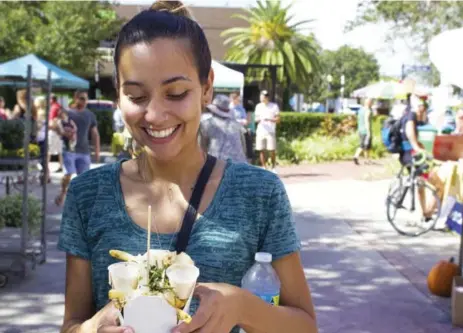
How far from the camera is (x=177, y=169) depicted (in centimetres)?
183

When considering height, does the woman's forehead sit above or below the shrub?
above

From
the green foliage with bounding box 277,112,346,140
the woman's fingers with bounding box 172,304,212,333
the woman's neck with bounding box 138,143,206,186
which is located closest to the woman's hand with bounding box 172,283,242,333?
the woman's fingers with bounding box 172,304,212,333

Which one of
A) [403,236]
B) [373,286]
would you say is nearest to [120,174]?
[373,286]

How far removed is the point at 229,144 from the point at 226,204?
667 centimetres

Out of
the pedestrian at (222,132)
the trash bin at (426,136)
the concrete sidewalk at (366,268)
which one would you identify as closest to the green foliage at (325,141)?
the trash bin at (426,136)

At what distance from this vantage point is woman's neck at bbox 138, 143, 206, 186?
1.82 m

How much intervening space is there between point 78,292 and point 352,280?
19.4 feet

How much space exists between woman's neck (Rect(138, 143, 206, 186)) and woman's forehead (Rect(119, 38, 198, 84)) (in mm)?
239

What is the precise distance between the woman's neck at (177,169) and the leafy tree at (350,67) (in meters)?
91.6

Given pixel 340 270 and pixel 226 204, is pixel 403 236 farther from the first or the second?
pixel 226 204

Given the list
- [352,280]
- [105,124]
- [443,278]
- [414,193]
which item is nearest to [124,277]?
[443,278]

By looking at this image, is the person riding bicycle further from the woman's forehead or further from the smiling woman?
the woman's forehead

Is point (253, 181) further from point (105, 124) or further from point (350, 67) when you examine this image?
point (350, 67)

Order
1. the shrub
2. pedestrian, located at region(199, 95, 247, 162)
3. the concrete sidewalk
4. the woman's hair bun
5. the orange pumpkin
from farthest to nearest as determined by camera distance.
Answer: the shrub, pedestrian, located at region(199, 95, 247, 162), the orange pumpkin, the concrete sidewalk, the woman's hair bun
